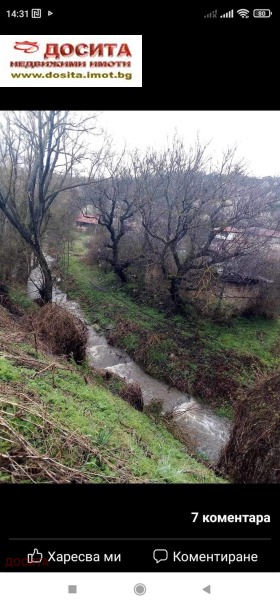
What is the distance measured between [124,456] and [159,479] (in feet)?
2.27

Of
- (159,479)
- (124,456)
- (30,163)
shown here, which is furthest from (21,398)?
(30,163)

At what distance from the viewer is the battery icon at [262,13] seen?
2.00 m

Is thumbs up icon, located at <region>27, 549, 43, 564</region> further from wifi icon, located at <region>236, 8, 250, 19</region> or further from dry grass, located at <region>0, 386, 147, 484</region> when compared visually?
wifi icon, located at <region>236, 8, 250, 19</region>

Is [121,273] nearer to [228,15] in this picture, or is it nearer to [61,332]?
[61,332]

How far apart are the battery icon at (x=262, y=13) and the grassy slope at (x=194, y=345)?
779 cm

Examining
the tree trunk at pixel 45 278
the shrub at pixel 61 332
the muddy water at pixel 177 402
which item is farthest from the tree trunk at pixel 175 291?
the shrub at pixel 61 332

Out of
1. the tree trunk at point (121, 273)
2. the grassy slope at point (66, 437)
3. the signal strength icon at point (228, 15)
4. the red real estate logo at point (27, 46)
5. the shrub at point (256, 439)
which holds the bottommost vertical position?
the shrub at point (256, 439)

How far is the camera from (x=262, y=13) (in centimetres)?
201

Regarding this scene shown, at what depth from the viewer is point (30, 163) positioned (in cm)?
1185

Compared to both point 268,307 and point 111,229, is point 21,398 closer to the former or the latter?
point 268,307

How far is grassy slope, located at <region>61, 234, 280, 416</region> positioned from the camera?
1002 cm

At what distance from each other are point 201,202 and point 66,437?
11409 mm

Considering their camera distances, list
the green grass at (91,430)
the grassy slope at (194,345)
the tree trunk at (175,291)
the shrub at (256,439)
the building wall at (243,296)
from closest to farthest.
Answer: the green grass at (91,430) < the shrub at (256,439) < the grassy slope at (194,345) < the building wall at (243,296) < the tree trunk at (175,291)

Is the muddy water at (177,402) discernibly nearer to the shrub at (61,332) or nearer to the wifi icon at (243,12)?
the shrub at (61,332)
